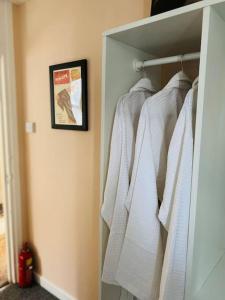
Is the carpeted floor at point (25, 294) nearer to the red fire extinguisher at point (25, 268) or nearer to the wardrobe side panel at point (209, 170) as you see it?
the red fire extinguisher at point (25, 268)

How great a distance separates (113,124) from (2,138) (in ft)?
4.27

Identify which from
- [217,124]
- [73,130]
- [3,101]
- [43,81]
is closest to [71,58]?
[43,81]

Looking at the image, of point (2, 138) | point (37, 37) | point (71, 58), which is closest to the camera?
point (71, 58)

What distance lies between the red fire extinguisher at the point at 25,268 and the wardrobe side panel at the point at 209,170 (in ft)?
5.61

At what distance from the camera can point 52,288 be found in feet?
6.80

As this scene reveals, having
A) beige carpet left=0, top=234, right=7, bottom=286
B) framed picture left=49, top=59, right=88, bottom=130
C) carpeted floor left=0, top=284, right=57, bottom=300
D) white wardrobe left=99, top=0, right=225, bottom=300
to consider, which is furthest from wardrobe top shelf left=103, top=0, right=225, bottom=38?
beige carpet left=0, top=234, right=7, bottom=286

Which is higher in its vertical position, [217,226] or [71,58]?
[71,58]

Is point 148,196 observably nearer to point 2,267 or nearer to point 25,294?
point 25,294

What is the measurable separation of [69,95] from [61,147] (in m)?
0.41

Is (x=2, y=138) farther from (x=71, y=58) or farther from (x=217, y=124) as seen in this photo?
(x=217, y=124)

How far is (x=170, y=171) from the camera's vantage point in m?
0.92

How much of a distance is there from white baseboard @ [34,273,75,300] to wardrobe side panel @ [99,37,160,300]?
890 millimetres

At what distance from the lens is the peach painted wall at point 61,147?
156 cm

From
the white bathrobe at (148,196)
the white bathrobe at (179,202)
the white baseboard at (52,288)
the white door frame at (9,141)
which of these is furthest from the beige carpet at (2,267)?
the white bathrobe at (179,202)
